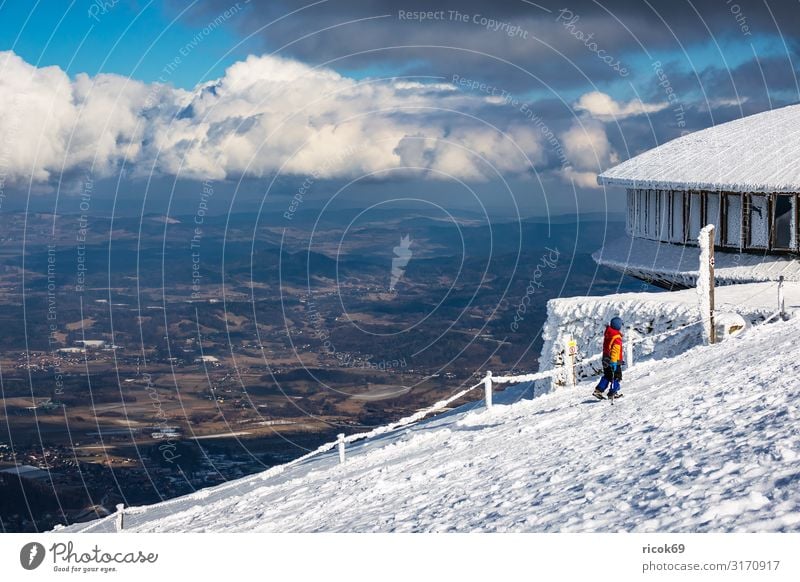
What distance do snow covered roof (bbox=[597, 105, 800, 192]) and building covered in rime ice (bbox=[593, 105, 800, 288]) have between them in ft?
0.12

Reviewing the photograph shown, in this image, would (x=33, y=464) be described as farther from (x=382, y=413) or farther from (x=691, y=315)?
(x=691, y=315)

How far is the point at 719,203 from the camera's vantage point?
30422 mm

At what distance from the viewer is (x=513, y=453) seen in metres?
16.9

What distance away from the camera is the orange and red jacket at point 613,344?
1855cm

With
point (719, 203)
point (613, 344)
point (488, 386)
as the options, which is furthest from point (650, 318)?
point (613, 344)

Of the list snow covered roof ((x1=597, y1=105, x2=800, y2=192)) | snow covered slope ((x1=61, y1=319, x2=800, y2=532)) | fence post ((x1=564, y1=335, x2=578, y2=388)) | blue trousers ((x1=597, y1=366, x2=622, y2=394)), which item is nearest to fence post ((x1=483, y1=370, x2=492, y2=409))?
snow covered slope ((x1=61, y1=319, x2=800, y2=532))

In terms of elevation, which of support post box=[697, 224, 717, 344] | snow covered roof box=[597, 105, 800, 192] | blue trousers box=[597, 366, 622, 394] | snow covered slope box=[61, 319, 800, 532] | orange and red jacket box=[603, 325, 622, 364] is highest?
snow covered roof box=[597, 105, 800, 192]

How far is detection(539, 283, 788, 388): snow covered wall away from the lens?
2466cm

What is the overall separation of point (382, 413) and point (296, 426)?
6737 millimetres

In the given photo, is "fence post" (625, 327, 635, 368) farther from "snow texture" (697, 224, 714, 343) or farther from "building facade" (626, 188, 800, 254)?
"building facade" (626, 188, 800, 254)

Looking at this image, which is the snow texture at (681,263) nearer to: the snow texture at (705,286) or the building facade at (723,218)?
the building facade at (723,218)

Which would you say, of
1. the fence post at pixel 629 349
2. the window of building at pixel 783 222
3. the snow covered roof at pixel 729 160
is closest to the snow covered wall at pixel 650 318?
the fence post at pixel 629 349

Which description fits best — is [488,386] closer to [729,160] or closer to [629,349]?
[629,349]
